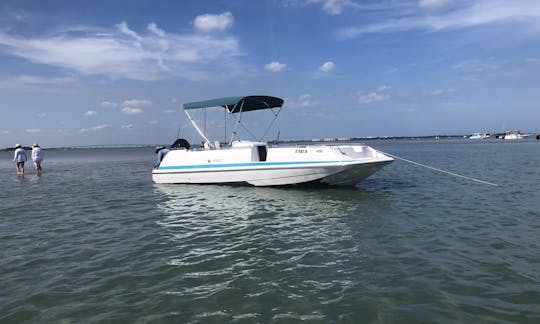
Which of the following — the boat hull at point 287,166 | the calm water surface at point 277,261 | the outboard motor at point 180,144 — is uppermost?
the outboard motor at point 180,144

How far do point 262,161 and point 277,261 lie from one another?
433 inches

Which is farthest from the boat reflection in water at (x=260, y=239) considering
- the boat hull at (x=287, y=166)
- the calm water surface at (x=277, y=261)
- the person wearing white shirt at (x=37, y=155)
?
the person wearing white shirt at (x=37, y=155)

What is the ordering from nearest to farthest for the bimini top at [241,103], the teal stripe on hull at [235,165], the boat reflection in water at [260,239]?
the boat reflection in water at [260,239]
the teal stripe on hull at [235,165]
the bimini top at [241,103]

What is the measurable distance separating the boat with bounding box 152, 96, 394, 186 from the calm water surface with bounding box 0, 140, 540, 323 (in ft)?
8.83

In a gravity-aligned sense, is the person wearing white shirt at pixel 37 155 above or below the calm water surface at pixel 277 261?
above

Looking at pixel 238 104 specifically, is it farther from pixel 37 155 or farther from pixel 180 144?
pixel 37 155

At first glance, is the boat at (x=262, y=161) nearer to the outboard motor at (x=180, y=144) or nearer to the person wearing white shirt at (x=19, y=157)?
the outboard motor at (x=180, y=144)

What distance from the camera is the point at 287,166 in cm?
1739

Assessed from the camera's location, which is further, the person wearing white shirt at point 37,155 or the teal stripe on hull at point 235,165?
the person wearing white shirt at point 37,155

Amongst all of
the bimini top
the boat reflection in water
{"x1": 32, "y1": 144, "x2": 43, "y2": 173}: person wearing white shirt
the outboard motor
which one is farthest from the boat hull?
{"x1": 32, "y1": 144, "x2": 43, "y2": 173}: person wearing white shirt

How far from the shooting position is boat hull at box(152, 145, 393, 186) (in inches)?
656

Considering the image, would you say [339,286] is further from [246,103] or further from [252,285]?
[246,103]

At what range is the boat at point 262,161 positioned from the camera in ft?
55.2

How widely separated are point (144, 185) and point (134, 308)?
16.5 m
